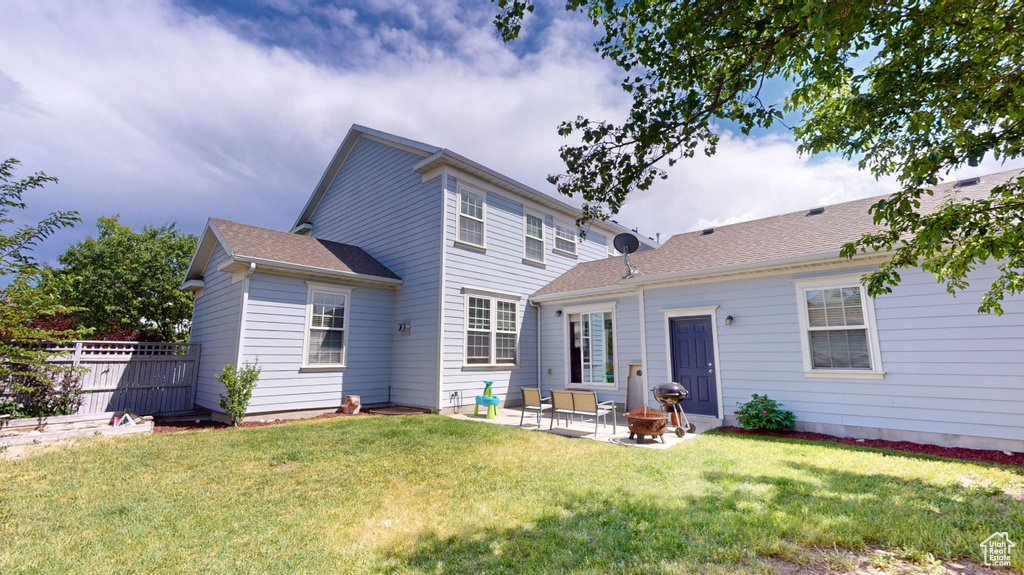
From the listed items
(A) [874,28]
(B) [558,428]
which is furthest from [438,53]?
(B) [558,428]

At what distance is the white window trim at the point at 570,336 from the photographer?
35.4 ft

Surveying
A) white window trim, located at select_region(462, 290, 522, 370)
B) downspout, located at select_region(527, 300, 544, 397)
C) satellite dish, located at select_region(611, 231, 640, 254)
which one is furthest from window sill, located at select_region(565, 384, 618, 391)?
satellite dish, located at select_region(611, 231, 640, 254)

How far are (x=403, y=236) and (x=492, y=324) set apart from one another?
11.9ft

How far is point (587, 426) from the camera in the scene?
338 inches

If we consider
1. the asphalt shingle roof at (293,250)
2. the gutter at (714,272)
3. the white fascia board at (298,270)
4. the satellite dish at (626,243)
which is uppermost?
the satellite dish at (626,243)

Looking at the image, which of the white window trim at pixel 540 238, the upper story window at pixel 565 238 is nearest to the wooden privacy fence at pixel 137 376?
the white window trim at pixel 540 238

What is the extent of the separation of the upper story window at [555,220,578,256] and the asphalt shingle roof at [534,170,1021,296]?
2155 mm

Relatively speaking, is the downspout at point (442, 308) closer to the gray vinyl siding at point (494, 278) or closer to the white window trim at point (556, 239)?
the gray vinyl siding at point (494, 278)

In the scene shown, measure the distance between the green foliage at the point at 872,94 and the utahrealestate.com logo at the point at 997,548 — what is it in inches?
85.7

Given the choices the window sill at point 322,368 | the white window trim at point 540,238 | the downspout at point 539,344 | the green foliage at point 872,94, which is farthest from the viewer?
the white window trim at point 540,238

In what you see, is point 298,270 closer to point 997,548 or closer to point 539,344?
point 539,344

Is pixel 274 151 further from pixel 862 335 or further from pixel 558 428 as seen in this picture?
pixel 862 335

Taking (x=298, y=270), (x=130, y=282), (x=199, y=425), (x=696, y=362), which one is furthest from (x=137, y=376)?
(x=696, y=362)

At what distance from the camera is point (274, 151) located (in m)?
14.7
